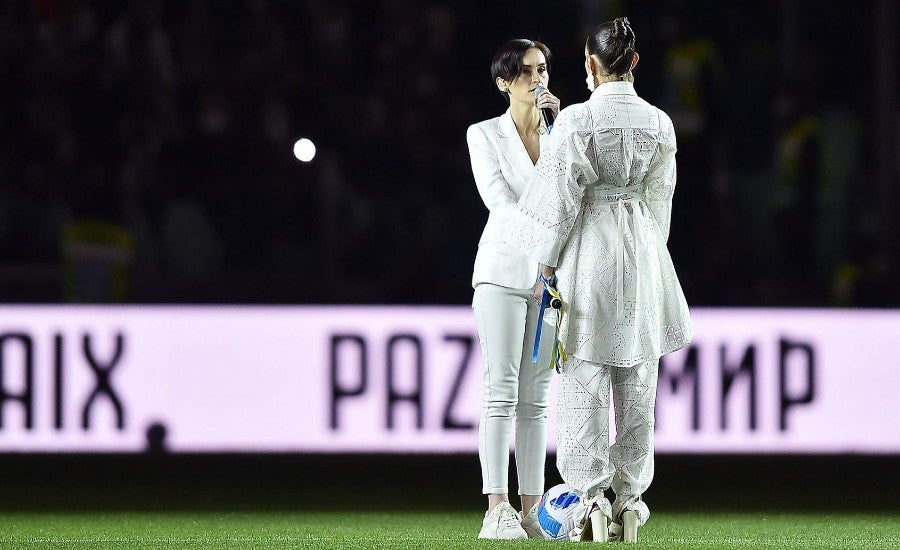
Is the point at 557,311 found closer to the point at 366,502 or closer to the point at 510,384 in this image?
the point at 510,384

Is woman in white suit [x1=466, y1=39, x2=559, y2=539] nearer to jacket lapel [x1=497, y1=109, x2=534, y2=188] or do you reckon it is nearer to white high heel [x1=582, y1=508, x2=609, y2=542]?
jacket lapel [x1=497, y1=109, x2=534, y2=188]

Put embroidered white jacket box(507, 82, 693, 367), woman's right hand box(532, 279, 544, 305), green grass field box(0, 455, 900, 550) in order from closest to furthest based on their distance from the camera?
1. embroidered white jacket box(507, 82, 693, 367)
2. woman's right hand box(532, 279, 544, 305)
3. green grass field box(0, 455, 900, 550)

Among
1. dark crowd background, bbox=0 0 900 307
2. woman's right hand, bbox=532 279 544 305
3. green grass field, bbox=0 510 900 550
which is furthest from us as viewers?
dark crowd background, bbox=0 0 900 307

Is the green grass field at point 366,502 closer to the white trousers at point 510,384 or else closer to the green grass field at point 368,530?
the green grass field at point 368,530

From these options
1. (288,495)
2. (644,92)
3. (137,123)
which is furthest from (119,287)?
(644,92)

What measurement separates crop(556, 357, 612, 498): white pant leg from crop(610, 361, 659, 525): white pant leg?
0.19 ft

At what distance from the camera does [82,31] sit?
36.1ft

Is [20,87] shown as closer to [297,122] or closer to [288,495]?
[297,122]

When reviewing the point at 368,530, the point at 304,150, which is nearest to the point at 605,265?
the point at 368,530

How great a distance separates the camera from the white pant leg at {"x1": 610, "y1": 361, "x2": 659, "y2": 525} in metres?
5.10

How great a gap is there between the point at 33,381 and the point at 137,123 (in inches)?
126

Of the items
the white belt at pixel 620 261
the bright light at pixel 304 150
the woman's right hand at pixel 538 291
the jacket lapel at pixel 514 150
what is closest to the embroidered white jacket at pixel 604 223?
the white belt at pixel 620 261

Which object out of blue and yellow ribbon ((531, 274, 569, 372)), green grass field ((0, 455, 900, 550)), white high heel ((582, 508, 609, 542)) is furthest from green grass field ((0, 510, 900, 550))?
blue and yellow ribbon ((531, 274, 569, 372))

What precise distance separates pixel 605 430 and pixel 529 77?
126 cm
